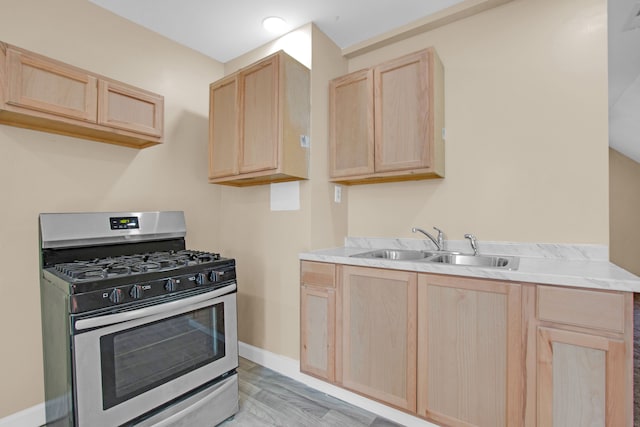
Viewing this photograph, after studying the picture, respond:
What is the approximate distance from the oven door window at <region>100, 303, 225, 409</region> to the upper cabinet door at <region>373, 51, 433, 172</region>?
1.49 metres

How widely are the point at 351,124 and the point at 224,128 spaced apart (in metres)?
0.98

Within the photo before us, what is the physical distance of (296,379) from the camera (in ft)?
7.40

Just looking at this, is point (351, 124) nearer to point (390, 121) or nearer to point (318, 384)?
point (390, 121)

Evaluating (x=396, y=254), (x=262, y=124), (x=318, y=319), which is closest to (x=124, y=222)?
(x=262, y=124)

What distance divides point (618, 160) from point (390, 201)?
519 centimetres

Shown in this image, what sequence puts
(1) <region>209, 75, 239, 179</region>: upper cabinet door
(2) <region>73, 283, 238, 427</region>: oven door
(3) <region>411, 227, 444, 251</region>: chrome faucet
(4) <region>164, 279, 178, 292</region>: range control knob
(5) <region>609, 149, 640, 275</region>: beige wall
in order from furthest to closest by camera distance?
(5) <region>609, 149, 640, 275</region>: beige wall
(1) <region>209, 75, 239, 179</region>: upper cabinet door
(3) <region>411, 227, 444, 251</region>: chrome faucet
(4) <region>164, 279, 178, 292</region>: range control knob
(2) <region>73, 283, 238, 427</region>: oven door

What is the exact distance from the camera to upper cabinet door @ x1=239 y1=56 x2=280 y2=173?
2.04 metres

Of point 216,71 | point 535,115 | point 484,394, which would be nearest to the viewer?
point 484,394

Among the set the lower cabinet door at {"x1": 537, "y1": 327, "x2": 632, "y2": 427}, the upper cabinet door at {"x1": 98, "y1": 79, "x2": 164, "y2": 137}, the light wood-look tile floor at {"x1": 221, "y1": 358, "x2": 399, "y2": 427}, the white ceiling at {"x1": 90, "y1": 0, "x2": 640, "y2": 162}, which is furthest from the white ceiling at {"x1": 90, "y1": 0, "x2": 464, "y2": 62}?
the light wood-look tile floor at {"x1": 221, "y1": 358, "x2": 399, "y2": 427}

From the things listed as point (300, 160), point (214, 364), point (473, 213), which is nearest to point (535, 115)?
point (473, 213)

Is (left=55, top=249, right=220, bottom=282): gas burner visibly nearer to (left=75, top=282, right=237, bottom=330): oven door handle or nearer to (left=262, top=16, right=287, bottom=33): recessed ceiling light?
(left=75, top=282, right=237, bottom=330): oven door handle

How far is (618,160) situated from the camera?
504 centimetres

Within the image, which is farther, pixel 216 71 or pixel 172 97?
pixel 216 71

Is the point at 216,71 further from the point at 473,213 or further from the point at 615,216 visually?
the point at 615,216
